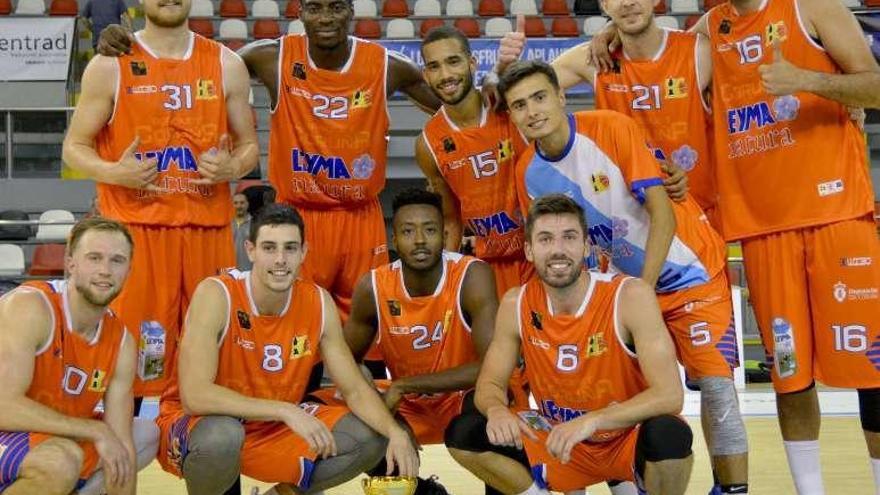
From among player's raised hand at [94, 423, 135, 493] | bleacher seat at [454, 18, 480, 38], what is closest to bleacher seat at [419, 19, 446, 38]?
bleacher seat at [454, 18, 480, 38]

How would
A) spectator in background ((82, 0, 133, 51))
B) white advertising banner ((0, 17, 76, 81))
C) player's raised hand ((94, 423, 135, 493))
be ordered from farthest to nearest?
spectator in background ((82, 0, 133, 51)) < white advertising banner ((0, 17, 76, 81)) < player's raised hand ((94, 423, 135, 493))

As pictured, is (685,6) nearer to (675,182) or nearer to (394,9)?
(394,9)

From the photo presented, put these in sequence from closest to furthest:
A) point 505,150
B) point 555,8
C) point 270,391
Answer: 1. point 270,391
2. point 505,150
3. point 555,8

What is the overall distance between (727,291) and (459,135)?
127 cm

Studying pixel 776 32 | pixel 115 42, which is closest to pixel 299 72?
pixel 115 42

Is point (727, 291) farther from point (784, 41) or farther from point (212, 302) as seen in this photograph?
point (212, 302)

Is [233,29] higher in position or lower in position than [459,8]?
lower

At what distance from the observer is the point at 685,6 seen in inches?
537

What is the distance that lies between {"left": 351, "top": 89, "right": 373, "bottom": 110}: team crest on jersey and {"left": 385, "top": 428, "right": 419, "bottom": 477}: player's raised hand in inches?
57.3

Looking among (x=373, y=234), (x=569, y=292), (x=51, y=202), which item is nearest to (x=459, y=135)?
(x=373, y=234)

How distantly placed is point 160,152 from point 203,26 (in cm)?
973

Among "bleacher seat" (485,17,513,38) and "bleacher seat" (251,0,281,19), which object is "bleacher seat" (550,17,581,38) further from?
"bleacher seat" (251,0,281,19)

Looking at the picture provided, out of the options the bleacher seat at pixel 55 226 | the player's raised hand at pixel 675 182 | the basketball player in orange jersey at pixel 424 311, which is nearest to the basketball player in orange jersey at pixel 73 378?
the basketball player in orange jersey at pixel 424 311

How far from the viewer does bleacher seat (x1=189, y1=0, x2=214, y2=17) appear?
13.7m
